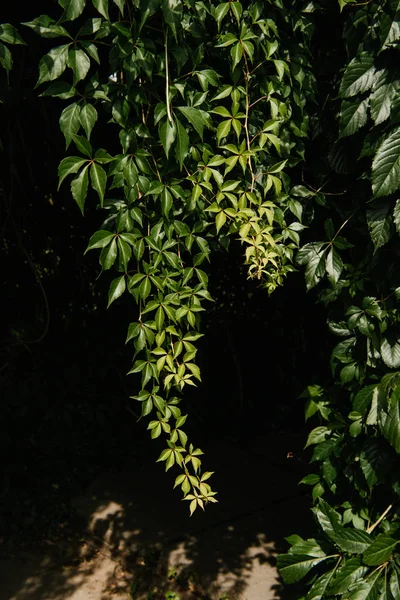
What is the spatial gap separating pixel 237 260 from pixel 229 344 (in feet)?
2.39

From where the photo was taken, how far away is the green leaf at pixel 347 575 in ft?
7.64

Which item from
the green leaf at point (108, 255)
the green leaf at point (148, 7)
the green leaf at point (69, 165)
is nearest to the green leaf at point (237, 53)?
the green leaf at point (148, 7)

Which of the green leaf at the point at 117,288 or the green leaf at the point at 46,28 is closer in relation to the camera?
the green leaf at the point at 46,28

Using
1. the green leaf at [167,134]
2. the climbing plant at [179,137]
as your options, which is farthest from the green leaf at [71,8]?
the green leaf at [167,134]

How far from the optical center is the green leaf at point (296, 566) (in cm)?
249

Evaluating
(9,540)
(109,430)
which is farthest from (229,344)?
(9,540)

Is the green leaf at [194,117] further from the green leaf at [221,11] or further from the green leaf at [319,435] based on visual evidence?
the green leaf at [319,435]

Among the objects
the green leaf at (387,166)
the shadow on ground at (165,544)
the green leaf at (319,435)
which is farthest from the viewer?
the shadow on ground at (165,544)

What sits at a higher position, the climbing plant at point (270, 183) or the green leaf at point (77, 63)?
the green leaf at point (77, 63)

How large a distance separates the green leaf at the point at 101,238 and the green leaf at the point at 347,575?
127 centimetres

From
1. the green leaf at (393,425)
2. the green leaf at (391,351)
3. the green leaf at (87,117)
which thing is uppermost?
the green leaf at (87,117)

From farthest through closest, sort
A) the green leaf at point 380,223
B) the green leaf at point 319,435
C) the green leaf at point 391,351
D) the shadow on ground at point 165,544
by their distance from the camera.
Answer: the shadow on ground at point 165,544, the green leaf at point 319,435, the green leaf at point 391,351, the green leaf at point 380,223

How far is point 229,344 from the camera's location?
5.77 meters

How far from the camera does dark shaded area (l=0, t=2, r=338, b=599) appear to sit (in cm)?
456
